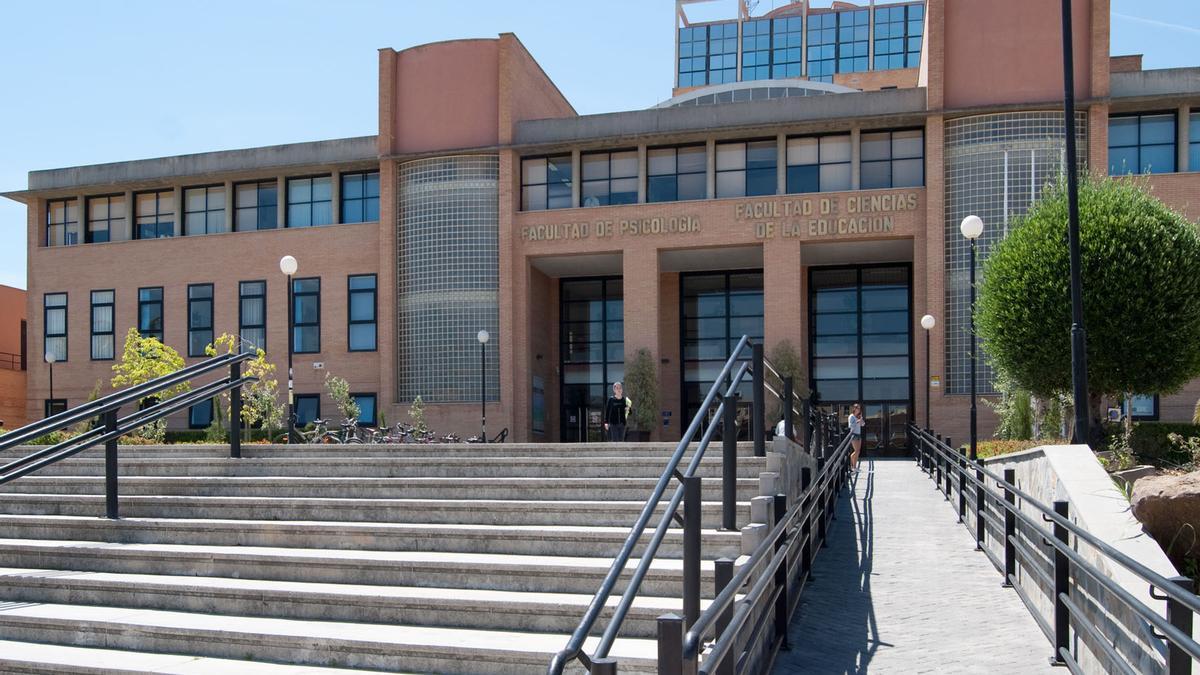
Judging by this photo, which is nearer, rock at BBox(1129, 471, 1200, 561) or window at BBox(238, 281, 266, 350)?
rock at BBox(1129, 471, 1200, 561)

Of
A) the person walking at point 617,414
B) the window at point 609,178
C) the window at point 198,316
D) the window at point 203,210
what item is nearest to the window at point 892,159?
the window at point 609,178

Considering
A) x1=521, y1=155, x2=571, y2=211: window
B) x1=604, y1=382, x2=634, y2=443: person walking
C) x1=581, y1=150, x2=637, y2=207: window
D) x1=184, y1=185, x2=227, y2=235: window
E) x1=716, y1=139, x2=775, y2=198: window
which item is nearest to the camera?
x1=604, y1=382, x2=634, y2=443: person walking

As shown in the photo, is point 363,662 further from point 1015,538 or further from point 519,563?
point 1015,538

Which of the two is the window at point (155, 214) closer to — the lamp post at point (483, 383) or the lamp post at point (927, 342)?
the lamp post at point (483, 383)

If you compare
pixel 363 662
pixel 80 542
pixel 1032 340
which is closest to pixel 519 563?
pixel 363 662

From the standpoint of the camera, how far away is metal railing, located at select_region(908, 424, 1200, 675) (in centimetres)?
429

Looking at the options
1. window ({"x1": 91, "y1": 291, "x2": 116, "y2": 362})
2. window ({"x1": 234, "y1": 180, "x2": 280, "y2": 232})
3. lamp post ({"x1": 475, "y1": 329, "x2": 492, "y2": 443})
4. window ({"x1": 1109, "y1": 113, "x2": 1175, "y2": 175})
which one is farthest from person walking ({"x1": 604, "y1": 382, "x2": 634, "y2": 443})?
window ({"x1": 91, "y1": 291, "x2": 116, "y2": 362})

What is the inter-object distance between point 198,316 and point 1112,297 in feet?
105

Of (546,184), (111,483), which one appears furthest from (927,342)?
(111,483)

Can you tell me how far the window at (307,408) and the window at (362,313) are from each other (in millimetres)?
2225

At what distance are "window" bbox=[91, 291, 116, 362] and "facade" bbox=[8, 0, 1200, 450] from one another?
10 centimetres

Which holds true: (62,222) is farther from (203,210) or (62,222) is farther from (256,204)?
(256,204)

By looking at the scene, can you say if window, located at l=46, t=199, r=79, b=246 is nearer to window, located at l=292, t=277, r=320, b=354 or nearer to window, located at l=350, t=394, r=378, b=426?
window, located at l=292, t=277, r=320, b=354

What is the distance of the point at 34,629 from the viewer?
278 inches
